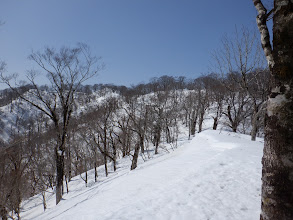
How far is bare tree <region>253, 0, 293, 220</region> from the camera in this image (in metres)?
1.46

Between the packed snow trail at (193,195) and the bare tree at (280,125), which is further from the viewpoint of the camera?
the packed snow trail at (193,195)

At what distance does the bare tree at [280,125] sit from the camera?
57.4 inches

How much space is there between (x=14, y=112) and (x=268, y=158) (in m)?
91.5

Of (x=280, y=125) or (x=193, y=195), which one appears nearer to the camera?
(x=280, y=125)

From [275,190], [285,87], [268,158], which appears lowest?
[275,190]

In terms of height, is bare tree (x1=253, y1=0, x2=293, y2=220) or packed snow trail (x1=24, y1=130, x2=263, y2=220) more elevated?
bare tree (x1=253, y1=0, x2=293, y2=220)

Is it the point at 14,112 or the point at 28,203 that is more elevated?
the point at 14,112

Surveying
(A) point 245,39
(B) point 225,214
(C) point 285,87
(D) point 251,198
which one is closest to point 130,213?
(B) point 225,214

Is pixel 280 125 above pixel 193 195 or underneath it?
above

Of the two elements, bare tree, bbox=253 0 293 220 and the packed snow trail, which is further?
the packed snow trail

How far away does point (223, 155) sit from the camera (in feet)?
20.0

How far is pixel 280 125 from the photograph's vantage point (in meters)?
1.51

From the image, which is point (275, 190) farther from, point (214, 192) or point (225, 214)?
point (214, 192)

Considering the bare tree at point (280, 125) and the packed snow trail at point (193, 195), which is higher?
the bare tree at point (280, 125)
